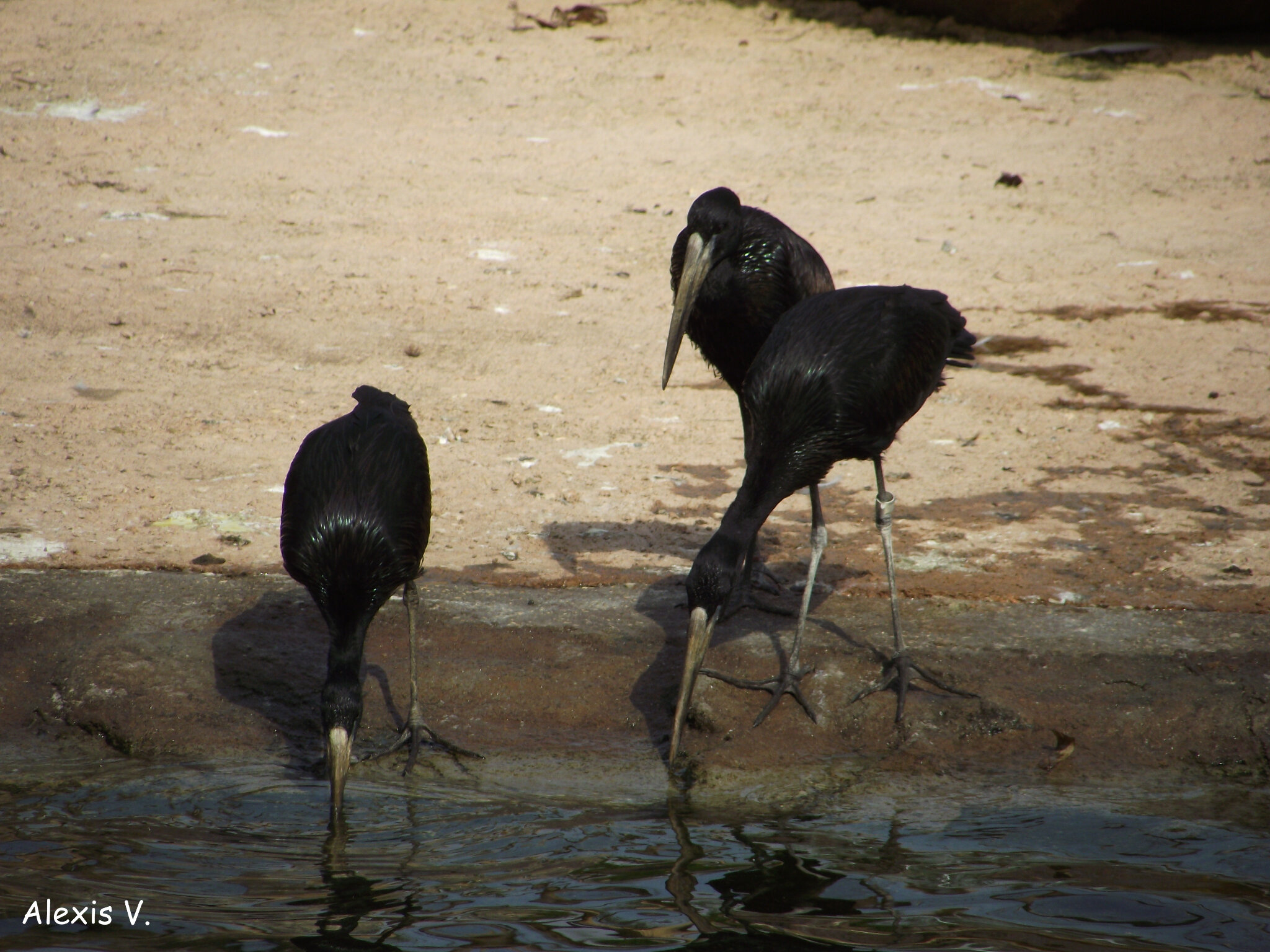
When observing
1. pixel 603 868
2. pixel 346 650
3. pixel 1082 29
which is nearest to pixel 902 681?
pixel 603 868

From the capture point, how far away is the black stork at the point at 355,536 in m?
3.96

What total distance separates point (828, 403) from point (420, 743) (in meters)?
1.87

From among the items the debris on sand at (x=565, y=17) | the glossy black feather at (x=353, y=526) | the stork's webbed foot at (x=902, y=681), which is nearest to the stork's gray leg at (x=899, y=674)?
the stork's webbed foot at (x=902, y=681)

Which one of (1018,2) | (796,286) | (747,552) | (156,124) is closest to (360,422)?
(747,552)

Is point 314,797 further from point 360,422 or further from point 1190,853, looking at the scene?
point 1190,853

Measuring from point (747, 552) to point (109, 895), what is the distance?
272 centimetres

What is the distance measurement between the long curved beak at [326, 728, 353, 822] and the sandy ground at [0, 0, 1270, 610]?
168cm

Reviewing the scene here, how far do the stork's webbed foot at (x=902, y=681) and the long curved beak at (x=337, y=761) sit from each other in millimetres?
1757

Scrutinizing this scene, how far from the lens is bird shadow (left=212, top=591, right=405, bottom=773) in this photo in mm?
4285

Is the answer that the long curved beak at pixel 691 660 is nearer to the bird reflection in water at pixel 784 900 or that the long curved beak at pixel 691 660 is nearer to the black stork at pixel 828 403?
the black stork at pixel 828 403

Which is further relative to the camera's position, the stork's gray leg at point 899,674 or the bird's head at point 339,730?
the stork's gray leg at point 899,674

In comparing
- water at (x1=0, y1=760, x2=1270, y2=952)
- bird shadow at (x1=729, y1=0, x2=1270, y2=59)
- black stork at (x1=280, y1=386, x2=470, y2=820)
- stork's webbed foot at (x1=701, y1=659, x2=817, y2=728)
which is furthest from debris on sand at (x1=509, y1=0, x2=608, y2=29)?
water at (x1=0, y1=760, x2=1270, y2=952)

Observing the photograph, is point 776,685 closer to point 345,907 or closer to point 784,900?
point 784,900

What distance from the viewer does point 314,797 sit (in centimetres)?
390
